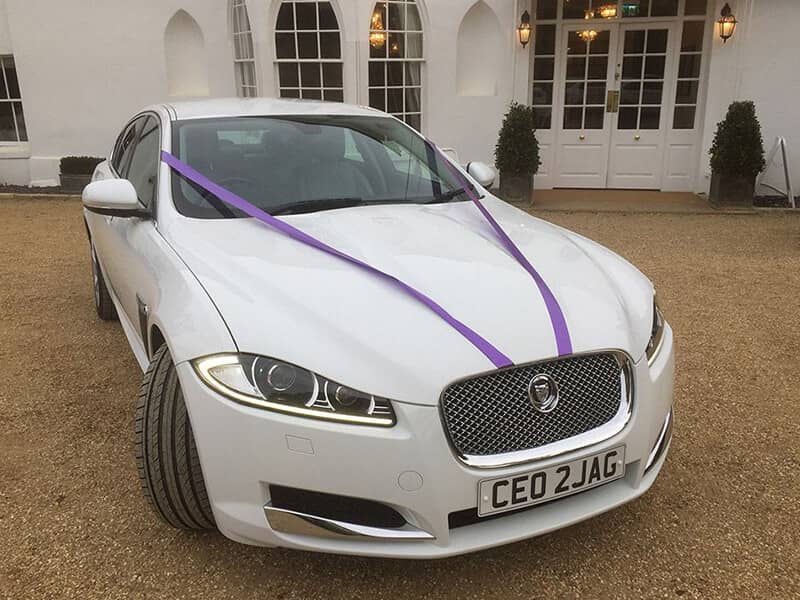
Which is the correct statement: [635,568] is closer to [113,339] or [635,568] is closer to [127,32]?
[113,339]

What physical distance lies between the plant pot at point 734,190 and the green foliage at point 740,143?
7 cm

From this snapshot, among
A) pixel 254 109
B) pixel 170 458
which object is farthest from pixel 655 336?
pixel 254 109

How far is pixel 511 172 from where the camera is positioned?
32.7ft

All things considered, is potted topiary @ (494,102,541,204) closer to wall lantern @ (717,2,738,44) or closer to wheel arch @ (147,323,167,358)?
wall lantern @ (717,2,738,44)

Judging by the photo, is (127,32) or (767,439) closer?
(767,439)

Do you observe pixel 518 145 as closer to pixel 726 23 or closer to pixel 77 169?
pixel 726 23

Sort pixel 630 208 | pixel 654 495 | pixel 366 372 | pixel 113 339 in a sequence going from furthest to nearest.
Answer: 1. pixel 630 208
2. pixel 113 339
3. pixel 654 495
4. pixel 366 372

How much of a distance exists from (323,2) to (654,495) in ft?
30.3

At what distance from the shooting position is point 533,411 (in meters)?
2.17

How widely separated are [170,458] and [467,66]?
9708 millimetres

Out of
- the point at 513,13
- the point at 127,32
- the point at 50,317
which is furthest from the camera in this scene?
the point at 127,32


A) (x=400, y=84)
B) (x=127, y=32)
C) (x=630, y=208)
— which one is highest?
(x=127, y=32)

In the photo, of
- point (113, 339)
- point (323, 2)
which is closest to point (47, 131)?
point (323, 2)

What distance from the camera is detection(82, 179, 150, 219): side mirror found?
310 centimetres
